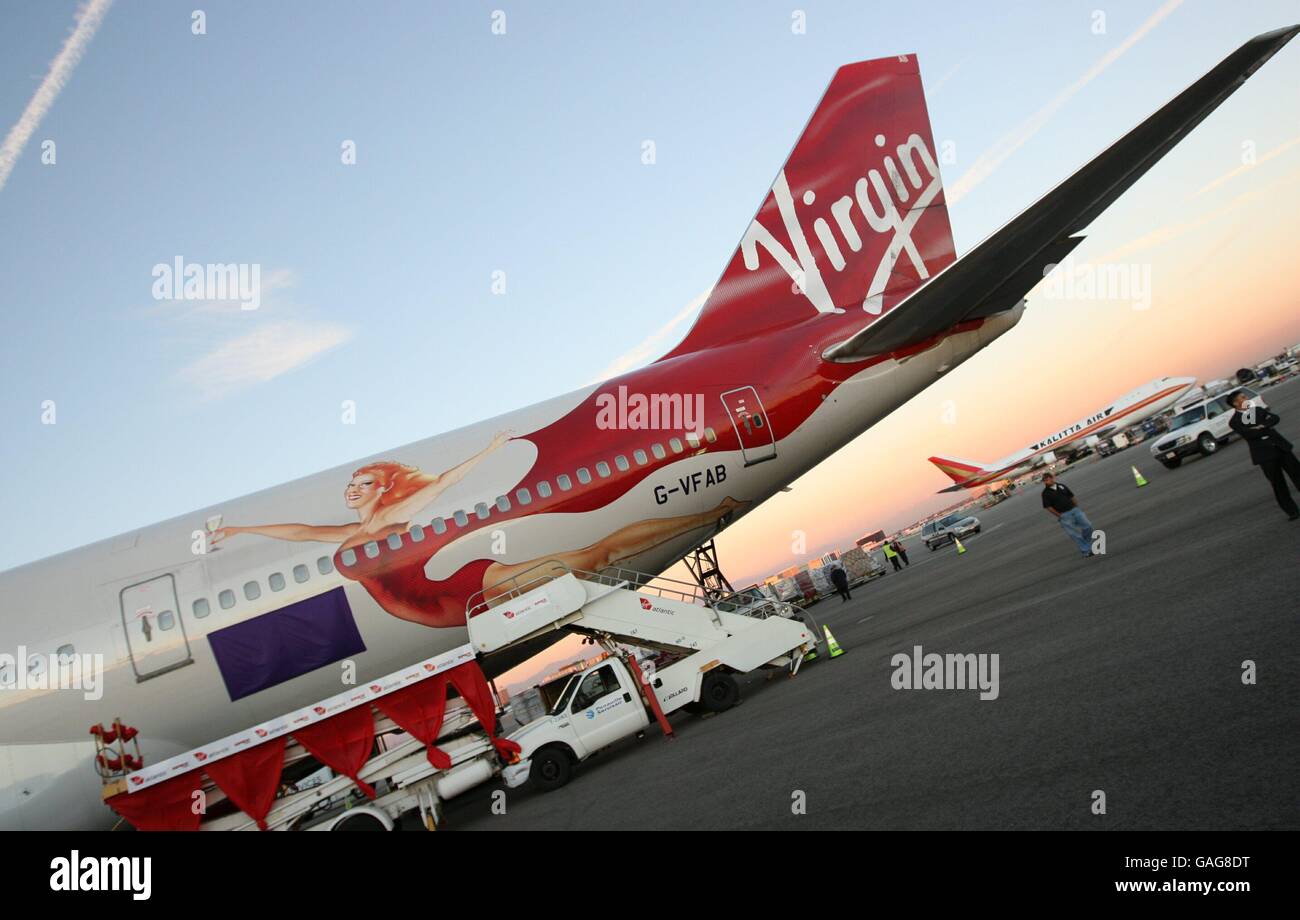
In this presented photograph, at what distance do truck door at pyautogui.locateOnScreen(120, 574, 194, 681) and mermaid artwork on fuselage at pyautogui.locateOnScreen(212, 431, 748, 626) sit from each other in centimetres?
109

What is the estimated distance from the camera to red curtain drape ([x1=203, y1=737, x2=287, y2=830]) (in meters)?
10.3

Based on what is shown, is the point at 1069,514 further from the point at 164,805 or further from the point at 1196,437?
the point at 1196,437

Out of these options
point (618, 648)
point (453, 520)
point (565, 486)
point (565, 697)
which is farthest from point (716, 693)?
point (453, 520)

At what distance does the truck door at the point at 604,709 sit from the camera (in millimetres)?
11977

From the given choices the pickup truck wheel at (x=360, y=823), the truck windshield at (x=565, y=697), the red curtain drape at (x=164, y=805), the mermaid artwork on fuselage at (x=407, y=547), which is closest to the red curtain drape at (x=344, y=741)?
the pickup truck wheel at (x=360, y=823)

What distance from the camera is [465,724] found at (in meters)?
11.3

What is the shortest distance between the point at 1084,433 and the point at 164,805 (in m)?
61.2

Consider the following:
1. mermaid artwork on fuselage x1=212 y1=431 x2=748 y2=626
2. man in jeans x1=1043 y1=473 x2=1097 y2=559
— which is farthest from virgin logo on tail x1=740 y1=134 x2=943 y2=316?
mermaid artwork on fuselage x1=212 y1=431 x2=748 y2=626

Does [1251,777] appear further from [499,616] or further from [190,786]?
[190,786]

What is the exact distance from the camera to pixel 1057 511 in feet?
46.0
